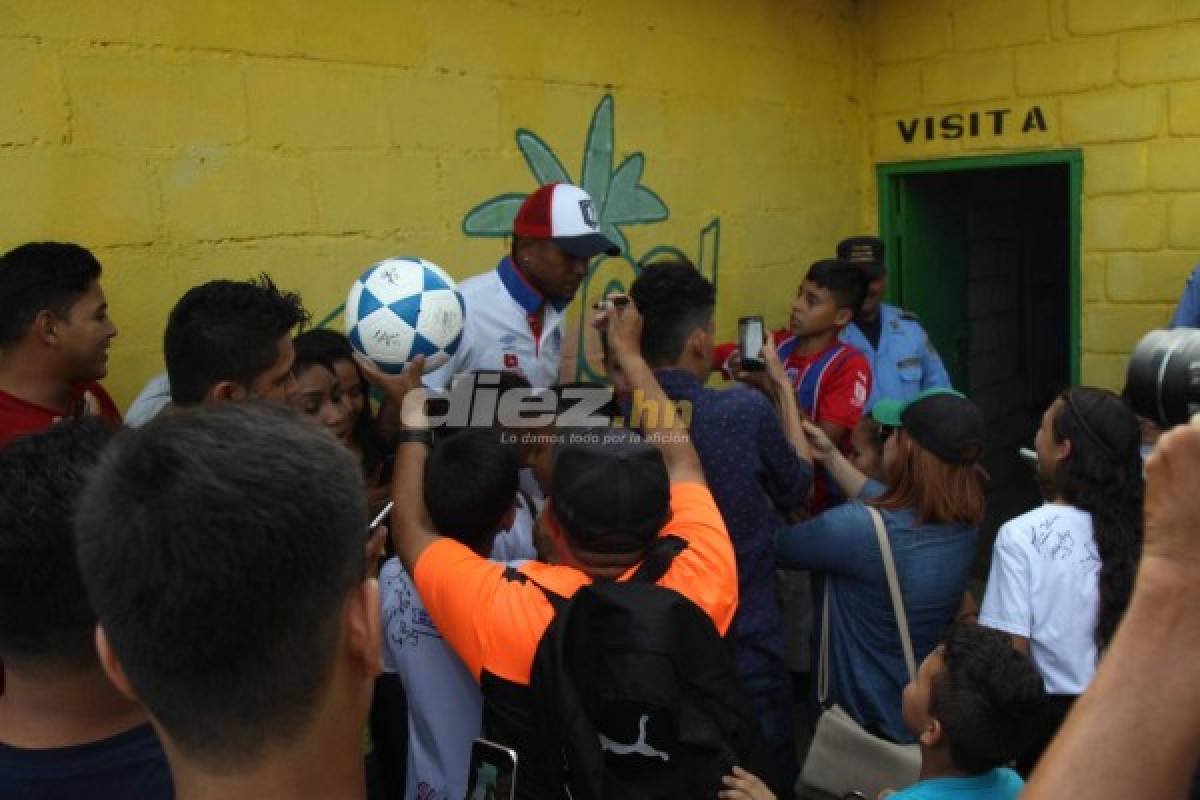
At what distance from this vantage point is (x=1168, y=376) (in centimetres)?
130

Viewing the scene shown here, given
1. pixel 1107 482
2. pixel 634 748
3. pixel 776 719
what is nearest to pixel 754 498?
pixel 776 719

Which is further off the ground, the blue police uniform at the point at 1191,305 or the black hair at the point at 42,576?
the blue police uniform at the point at 1191,305

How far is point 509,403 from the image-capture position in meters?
3.18

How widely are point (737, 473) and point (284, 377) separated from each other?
4.11ft

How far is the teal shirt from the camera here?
6.84 ft

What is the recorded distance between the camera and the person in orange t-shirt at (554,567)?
2006 mm

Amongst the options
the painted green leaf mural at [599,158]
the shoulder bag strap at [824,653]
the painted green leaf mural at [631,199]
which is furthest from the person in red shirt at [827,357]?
the shoulder bag strap at [824,653]

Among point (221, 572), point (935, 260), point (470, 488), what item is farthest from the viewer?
point (935, 260)

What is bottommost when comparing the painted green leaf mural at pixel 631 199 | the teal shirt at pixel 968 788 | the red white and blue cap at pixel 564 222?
the teal shirt at pixel 968 788

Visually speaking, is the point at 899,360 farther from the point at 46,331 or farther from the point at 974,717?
the point at 46,331

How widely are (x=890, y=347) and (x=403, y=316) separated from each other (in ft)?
8.99

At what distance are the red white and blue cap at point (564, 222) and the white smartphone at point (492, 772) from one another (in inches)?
76.7

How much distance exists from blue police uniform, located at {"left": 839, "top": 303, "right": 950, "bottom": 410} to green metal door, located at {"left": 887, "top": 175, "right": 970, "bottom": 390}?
1199 mm

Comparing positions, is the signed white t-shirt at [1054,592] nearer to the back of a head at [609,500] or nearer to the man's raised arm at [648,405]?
the man's raised arm at [648,405]
